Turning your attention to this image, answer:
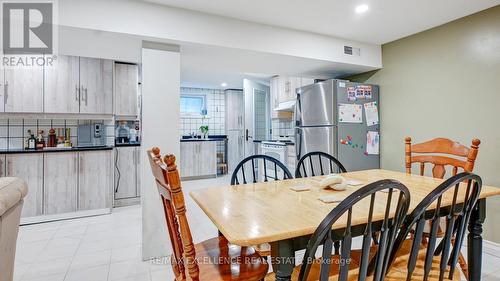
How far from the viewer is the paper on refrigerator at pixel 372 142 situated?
3.28m

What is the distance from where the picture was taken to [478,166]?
2.43 metres

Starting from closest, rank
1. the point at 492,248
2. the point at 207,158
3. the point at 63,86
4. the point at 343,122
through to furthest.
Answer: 1. the point at 492,248
2. the point at 343,122
3. the point at 63,86
4. the point at 207,158

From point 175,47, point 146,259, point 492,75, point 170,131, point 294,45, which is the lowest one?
point 146,259

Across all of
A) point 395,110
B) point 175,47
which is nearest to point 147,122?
point 175,47

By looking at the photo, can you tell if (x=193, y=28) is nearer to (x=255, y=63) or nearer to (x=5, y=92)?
(x=255, y=63)

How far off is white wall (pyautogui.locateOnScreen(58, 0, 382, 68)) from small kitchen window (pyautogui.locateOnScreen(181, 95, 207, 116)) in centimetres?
414

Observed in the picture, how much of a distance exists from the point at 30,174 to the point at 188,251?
3.11 metres

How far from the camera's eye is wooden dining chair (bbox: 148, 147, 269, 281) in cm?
95

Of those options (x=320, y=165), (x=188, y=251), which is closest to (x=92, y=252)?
(x=188, y=251)

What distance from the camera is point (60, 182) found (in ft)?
10.4

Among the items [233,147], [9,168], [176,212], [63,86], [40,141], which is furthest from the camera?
[233,147]

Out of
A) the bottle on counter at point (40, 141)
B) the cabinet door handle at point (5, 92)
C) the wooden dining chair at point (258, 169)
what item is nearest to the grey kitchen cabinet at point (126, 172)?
the bottle on counter at point (40, 141)

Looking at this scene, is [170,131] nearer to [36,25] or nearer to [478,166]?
[36,25]

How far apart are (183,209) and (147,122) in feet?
4.74
